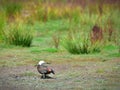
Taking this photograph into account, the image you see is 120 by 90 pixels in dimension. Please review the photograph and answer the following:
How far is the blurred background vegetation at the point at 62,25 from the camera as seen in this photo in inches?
593

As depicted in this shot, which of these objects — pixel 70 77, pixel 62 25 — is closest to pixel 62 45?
pixel 70 77

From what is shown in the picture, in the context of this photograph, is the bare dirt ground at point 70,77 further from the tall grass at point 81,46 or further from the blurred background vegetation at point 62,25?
the blurred background vegetation at point 62,25

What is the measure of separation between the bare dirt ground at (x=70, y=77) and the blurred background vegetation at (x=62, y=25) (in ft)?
5.76

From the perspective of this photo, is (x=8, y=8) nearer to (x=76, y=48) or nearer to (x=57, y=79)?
(x=76, y=48)

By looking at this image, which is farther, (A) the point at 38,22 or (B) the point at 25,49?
(A) the point at 38,22

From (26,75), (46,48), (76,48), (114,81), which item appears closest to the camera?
(114,81)

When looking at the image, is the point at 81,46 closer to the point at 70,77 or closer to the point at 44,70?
the point at 70,77

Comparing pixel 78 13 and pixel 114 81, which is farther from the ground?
pixel 78 13

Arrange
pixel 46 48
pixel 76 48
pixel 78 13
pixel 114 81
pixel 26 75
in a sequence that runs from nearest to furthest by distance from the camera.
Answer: pixel 114 81 → pixel 26 75 → pixel 76 48 → pixel 46 48 → pixel 78 13

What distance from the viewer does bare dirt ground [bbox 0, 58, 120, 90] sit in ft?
33.1

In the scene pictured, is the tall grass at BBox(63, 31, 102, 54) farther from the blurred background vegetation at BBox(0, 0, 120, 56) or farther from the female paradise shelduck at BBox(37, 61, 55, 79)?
the female paradise shelduck at BBox(37, 61, 55, 79)

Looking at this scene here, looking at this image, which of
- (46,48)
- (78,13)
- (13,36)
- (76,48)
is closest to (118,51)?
(76,48)

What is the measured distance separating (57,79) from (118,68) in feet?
5.74

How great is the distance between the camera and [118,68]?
1207 cm
